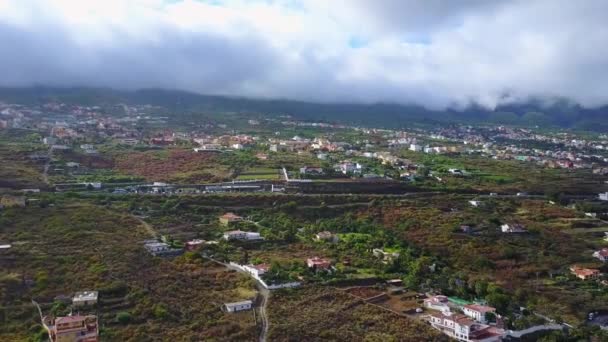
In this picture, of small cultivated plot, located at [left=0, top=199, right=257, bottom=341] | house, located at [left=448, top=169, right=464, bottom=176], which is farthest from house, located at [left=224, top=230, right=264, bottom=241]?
house, located at [left=448, top=169, right=464, bottom=176]

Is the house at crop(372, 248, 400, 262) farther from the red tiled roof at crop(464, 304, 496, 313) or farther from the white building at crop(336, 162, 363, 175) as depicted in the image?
the white building at crop(336, 162, 363, 175)

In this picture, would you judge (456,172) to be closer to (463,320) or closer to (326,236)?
(326,236)

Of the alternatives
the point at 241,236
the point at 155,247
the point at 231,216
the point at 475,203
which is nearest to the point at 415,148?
the point at 475,203

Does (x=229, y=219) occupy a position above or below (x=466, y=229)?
below

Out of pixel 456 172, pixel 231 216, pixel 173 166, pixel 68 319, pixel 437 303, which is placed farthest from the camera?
pixel 456 172


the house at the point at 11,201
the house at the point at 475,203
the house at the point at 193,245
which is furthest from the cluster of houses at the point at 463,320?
the house at the point at 11,201

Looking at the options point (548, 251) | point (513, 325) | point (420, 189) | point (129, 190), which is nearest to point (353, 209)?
point (420, 189)
